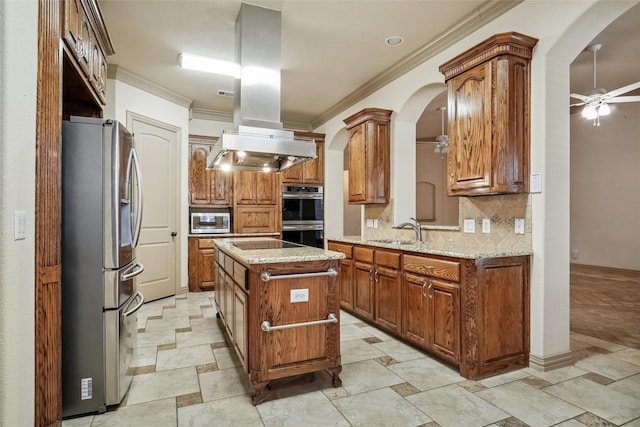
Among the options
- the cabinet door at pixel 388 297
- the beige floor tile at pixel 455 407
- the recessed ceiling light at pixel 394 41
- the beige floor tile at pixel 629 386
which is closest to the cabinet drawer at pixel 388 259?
the cabinet door at pixel 388 297

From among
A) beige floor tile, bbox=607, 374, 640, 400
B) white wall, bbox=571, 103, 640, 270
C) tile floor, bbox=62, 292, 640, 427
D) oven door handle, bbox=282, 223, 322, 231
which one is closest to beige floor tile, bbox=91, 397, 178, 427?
tile floor, bbox=62, 292, 640, 427

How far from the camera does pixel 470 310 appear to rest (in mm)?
2447

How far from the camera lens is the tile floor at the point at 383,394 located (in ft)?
6.51

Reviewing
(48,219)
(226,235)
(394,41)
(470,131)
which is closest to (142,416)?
(48,219)

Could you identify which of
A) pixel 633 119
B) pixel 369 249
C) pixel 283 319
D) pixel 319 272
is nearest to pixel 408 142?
pixel 369 249

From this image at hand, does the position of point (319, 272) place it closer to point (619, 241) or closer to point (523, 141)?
point (523, 141)

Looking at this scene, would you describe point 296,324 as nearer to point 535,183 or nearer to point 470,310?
point 470,310

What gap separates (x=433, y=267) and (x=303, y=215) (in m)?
3.62

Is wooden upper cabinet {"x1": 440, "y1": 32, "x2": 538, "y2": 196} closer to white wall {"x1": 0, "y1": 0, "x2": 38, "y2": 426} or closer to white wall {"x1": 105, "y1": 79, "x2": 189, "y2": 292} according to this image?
white wall {"x1": 0, "y1": 0, "x2": 38, "y2": 426}

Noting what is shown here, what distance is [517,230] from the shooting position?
272cm

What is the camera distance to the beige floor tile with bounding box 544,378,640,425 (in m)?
2.00

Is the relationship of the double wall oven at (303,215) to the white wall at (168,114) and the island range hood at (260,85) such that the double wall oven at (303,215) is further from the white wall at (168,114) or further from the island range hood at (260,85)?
the island range hood at (260,85)

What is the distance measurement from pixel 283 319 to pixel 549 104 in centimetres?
244

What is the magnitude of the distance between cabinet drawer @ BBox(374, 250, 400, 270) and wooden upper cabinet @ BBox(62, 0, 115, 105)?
273cm
